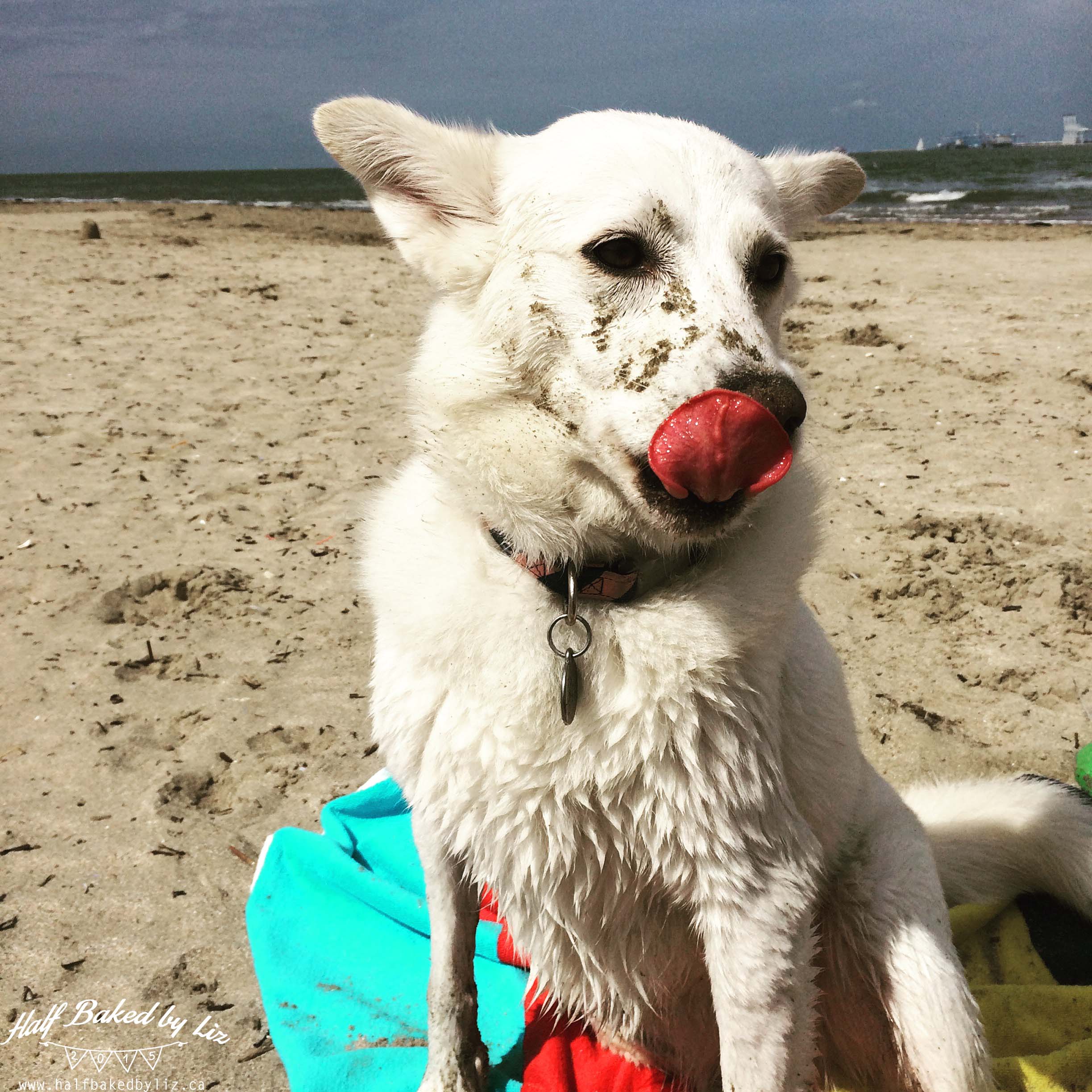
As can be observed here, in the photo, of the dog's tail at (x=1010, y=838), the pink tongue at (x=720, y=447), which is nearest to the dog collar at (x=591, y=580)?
the pink tongue at (x=720, y=447)

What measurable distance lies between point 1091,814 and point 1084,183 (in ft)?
93.2

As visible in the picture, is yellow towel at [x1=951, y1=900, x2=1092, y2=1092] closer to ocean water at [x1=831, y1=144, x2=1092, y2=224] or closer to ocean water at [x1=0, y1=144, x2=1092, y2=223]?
ocean water at [x1=0, y1=144, x2=1092, y2=223]

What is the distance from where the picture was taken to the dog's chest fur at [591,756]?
152cm

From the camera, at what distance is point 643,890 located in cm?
165

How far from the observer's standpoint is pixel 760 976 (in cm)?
150

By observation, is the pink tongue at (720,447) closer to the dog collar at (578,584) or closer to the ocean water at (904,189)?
the dog collar at (578,584)

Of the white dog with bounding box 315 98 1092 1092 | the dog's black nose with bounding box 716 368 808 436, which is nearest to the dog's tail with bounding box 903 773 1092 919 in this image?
the white dog with bounding box 315 98 1092 1092

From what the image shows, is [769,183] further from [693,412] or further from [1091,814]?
[1091,814]

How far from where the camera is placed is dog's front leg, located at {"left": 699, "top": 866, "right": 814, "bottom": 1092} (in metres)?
1.51

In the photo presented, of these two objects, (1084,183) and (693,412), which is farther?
(1084,183)

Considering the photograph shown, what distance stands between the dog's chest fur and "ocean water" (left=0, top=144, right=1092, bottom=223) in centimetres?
246

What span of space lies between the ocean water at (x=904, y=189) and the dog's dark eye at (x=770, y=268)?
173 cm

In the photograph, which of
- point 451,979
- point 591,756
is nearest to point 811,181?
point 591,756

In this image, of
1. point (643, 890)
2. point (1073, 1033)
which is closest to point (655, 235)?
point (643, 890)
